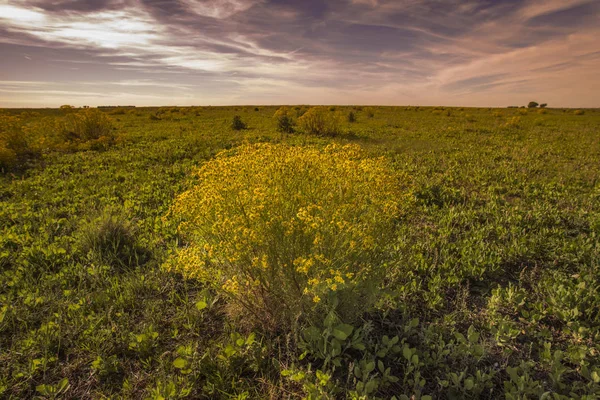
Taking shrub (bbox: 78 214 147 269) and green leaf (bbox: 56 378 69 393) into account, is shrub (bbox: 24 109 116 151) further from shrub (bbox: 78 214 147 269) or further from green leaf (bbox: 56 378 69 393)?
green leaf (bbox: 56 378 69 393)

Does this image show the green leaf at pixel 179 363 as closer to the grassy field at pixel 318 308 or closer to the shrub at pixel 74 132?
the grassy field at pixel 318 308

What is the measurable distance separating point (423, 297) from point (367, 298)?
94 cm

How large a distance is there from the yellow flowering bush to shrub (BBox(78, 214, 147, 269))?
166 centimetres

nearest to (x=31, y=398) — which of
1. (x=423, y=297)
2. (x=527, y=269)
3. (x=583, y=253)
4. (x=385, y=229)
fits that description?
(x=385, y=229)

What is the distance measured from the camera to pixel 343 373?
245cm

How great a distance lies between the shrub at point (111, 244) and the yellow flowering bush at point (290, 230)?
1.66 meters

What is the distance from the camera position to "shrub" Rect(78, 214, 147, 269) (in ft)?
12.9

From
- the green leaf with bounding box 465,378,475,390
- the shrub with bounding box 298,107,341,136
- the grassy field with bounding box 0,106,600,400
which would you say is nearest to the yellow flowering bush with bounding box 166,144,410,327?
the grassy field with bounding box 0,106,600,400

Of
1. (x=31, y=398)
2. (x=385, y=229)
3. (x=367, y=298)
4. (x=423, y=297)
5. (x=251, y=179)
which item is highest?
(x=251, y=179)

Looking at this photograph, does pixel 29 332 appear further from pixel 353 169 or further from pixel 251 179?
pixel 353 169

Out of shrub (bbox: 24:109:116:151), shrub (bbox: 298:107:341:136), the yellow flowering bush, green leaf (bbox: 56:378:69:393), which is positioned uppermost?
shrub (bbox: 298:107:341:136)

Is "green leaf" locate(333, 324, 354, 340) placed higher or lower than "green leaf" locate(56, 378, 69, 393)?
higher

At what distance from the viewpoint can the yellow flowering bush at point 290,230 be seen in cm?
254

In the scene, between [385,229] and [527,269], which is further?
[527,269]
